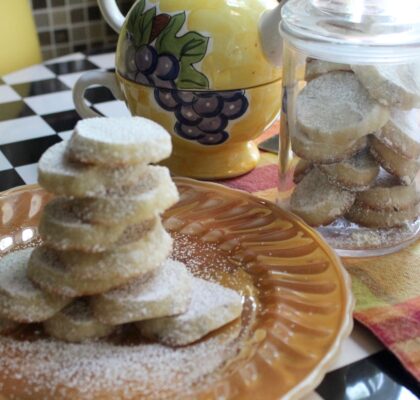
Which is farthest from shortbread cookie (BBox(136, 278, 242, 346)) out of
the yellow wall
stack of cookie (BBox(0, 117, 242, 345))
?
the yellow wall

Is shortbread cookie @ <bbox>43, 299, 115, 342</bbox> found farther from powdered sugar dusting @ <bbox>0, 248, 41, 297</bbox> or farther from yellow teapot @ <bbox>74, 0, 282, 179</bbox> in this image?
yellow teapot @ <bbox>74, 0, 282, 179</bbox>

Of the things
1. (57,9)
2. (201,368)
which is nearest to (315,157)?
(201,368)

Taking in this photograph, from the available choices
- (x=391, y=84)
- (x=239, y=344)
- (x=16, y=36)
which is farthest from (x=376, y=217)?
(x=16, y=36)

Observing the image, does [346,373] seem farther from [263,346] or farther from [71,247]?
[71,247]

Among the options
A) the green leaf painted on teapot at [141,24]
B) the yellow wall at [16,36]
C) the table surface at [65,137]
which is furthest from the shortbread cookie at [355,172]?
the yellow wall at [16,36]

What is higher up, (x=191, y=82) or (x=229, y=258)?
(x=191, y=82)

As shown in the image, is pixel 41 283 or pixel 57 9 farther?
pixel 57 9

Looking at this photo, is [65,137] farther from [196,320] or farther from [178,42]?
[196,320]
